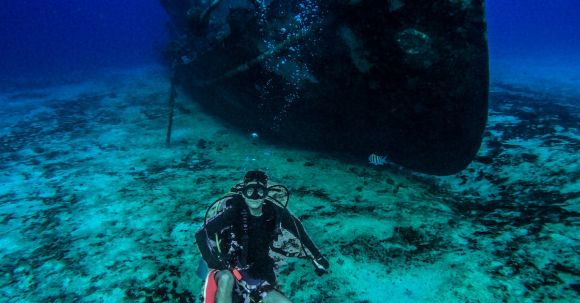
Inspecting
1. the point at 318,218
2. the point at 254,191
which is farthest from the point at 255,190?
the point at 318,218

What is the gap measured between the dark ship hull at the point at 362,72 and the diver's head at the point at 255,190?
271 cm

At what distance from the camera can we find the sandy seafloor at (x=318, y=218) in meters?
2.75

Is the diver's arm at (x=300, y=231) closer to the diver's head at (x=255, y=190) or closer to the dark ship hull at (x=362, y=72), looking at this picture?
the diver's head at (x=255, y=190)

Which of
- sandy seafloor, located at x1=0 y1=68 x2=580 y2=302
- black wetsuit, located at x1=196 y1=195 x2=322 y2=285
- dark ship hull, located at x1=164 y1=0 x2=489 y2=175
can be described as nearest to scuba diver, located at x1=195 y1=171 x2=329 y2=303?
black wetsuit, located at x1=196 y1=195 x2=322 y2=285

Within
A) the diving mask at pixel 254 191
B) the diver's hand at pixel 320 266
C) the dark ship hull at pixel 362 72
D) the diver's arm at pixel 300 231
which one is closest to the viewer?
the diving mask at pixel 254 191

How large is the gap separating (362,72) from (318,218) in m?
2.26

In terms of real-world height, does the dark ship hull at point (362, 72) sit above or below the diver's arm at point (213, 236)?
above

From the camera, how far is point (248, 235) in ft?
8.63

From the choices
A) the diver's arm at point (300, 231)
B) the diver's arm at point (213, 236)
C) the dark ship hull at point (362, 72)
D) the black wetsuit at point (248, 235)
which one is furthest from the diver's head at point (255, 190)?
the dark ship hull at point (362, 72)

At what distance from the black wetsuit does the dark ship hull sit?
8.93 ft

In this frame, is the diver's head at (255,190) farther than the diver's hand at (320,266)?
No

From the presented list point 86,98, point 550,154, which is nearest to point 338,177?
point 550,154

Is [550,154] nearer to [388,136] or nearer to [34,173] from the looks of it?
[388,136]

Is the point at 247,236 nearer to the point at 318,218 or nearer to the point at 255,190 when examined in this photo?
the point at 255,190
